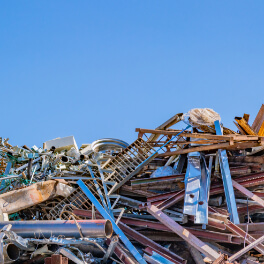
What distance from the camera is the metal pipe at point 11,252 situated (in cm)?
1004

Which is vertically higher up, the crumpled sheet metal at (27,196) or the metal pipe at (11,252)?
the crumpled sheet metal at (27,196)

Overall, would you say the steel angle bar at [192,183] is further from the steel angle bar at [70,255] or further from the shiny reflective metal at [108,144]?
the shiny reflective metal at [108,144]

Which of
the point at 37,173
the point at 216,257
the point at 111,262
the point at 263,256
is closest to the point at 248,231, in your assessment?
the point at 263,256

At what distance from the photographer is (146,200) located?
46.8ft

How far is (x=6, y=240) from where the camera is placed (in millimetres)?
10266

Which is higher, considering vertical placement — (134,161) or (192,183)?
(134,161)

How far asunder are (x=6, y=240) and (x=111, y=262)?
242 centimetres

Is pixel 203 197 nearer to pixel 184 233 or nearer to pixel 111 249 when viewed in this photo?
pixel 184 233

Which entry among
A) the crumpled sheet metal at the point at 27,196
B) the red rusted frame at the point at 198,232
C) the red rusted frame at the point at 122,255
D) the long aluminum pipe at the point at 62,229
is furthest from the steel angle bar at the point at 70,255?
the crumpled sheet metal at the point at 27,196

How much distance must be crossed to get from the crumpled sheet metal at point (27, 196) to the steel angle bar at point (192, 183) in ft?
13.1

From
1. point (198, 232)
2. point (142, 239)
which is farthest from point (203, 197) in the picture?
point (142, 239)

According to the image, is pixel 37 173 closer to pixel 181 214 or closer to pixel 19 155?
pixel 19 155

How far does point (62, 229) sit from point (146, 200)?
382 cm

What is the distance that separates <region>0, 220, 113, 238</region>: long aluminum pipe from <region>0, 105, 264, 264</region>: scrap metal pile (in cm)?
2
